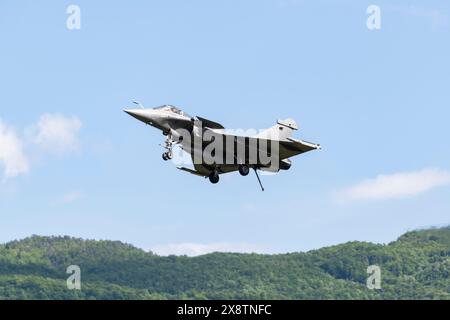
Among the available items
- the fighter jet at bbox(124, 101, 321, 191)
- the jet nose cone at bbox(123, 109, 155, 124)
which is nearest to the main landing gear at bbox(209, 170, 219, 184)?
the fighter jet at bbox(124, 101, 321, 191)

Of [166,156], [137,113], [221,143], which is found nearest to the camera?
[166,156]

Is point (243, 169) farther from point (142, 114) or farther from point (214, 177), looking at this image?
point (142, 114)

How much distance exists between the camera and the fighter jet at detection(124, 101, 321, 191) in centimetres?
7281

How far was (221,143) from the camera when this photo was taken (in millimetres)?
76312

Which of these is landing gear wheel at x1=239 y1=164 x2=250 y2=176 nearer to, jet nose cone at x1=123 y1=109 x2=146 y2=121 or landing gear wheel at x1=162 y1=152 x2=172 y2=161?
landing gear wheel at x1=162 y1=152 x2=172 y2=161

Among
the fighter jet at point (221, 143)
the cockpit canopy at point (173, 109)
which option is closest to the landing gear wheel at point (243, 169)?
the fighter jet at point (221, 143)

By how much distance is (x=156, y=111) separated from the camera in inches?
2859

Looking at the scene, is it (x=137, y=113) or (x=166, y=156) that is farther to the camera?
(x=137, y=113)

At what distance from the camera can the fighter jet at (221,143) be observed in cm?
7281

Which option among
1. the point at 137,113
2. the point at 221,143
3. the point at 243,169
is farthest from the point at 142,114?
the point at 243,169

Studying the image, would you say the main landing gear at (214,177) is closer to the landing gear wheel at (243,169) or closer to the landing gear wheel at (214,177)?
the landing gear wheel at (214,177)
